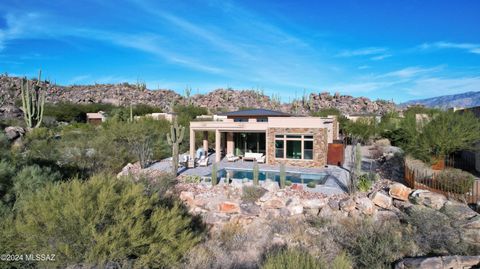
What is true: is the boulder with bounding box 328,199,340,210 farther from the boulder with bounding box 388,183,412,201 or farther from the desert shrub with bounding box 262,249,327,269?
the desert shrub with bounding box 262,249,327,269

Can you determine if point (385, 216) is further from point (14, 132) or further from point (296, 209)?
point (14, 132)

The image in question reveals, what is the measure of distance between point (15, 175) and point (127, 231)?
462 centimetres

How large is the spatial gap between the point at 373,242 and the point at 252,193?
18.5ft

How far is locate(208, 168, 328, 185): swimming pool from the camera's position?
1546cm

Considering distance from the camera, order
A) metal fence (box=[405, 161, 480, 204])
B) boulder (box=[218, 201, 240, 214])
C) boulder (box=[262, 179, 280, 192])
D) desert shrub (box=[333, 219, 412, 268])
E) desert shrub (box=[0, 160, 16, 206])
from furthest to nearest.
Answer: boulder (box=[262, 179, 280, 192]), boulder (box=[218, 201, 240, 214]), metal fence (box=[405, 161, 480, 204]), desert shrub (box=[333, 219, 412, 268]), desert shrub (box=[0, 160, 16, 206])

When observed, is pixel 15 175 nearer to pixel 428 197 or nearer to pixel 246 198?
pixel 246 198

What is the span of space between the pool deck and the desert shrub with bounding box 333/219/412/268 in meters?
2.93

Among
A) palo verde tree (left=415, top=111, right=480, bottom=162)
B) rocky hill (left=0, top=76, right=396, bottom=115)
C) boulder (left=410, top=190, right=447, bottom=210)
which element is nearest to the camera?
boulder (left=410, top=190, right=447, bottom=210)

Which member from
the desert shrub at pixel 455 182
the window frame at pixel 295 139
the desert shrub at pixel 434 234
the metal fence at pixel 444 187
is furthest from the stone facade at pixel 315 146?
the desert shrub at pixel 434 234

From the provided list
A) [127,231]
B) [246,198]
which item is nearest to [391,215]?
[246,198]

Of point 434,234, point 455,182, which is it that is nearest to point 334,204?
point 434,234

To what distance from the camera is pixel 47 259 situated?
550cm

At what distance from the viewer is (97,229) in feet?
19.4

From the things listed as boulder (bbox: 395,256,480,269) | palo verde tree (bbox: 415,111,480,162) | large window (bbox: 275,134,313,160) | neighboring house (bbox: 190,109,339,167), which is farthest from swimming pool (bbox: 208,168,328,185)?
boulder (bbox: 395,256,480,269)
